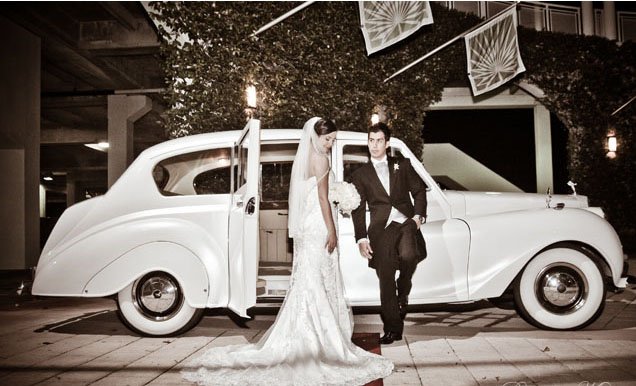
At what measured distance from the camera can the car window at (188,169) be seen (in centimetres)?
493

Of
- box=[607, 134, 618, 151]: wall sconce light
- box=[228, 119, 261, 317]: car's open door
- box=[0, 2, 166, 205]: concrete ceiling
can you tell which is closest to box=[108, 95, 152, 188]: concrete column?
box=[0, 2, 166, 205]: concrete ceiling

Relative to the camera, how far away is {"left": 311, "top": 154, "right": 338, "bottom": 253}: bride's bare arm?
12.6 ft

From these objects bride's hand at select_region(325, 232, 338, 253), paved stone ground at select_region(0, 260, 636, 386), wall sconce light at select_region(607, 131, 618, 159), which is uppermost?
wall sconce light at select_region(607, 131, 618, 159)

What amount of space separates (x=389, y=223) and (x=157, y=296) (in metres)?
2.23

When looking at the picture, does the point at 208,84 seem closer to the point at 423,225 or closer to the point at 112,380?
the point at 423,225

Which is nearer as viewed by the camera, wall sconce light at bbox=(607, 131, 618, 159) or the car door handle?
the car door handle

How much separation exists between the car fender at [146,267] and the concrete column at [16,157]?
7.79 meters

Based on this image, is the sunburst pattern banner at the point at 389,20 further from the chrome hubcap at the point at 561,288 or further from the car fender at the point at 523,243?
the chrome hubcap at the point at 561,288

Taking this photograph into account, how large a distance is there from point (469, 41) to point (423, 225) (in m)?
5.98

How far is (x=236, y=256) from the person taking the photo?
14.2 ft

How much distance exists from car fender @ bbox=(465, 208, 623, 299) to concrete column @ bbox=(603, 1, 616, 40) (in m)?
10.6

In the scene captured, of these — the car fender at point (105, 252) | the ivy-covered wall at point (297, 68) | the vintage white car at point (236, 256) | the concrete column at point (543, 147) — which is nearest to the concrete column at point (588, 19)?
the ivy-covered wall at point (297, 68)

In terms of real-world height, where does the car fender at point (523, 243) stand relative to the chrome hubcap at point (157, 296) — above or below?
above

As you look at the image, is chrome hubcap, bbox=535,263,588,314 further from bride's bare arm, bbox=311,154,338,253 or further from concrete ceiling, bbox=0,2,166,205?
concrete ceiling, bbox=0,2,166,205
